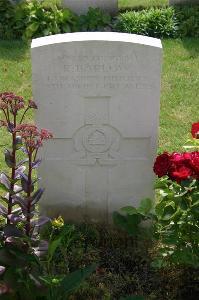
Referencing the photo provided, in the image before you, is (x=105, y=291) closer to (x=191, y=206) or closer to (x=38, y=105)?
(x=191, y=206)

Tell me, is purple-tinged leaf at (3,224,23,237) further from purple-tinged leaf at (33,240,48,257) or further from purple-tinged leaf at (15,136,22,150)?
purple-tinged leaf at (15,136,22,150)

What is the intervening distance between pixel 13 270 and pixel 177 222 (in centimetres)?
112

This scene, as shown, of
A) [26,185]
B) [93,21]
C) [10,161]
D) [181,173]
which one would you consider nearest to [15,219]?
[26,185]

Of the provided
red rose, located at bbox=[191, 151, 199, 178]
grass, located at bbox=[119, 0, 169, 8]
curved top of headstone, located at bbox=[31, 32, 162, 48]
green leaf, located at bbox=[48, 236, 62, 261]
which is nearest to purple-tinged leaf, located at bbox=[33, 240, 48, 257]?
green leaf, located at bbox=[48, 236, 62, 261]

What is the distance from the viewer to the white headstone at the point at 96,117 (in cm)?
403

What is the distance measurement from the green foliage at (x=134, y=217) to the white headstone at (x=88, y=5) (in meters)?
5.49

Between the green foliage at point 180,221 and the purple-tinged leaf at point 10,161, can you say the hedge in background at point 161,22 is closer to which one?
the green foliage at point 180,221

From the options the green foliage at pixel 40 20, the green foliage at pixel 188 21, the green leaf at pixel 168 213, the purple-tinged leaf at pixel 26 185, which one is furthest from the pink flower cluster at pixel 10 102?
the green foliage at pixel 188 21

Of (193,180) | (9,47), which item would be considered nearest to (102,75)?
(193,180)

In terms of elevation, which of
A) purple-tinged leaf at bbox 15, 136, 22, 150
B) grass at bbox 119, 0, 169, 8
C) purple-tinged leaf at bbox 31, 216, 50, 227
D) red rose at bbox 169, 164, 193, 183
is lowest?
purple-tinged leaf at bbox 31, 216, 50, 227

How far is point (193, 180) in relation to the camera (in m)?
3.76

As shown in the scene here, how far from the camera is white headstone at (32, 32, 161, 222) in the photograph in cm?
403

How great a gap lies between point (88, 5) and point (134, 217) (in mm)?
5686

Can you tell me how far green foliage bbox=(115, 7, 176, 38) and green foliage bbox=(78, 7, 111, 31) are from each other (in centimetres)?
19
